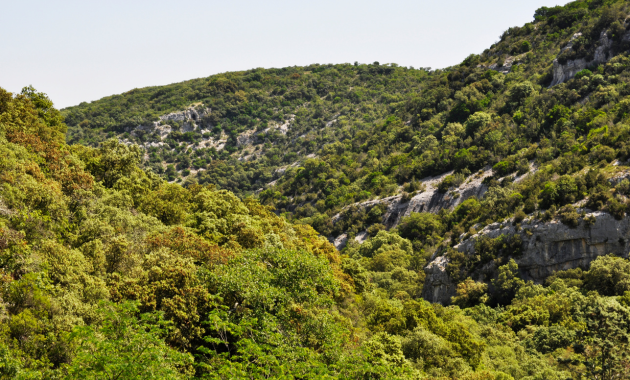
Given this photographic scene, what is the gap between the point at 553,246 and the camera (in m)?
54.2

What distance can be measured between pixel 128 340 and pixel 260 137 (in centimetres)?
14803

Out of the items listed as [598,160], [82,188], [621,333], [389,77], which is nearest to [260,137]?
[389,77]

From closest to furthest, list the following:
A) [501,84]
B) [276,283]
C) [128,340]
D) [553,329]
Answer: [128,340] < [276,283] < [553,329] < [501,84]

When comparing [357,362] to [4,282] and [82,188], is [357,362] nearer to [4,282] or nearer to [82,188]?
[4,282]

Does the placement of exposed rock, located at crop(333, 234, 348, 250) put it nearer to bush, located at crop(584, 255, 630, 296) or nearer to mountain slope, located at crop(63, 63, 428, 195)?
bush, located at crop(584, 255, 630, 296)

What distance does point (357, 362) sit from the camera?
21.8 meters

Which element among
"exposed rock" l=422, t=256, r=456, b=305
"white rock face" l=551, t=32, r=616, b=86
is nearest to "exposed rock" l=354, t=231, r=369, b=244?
"exposed rock" l=422, t=256, r=456, b=305

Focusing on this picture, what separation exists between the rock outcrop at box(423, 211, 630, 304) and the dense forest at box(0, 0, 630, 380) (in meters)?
0.77

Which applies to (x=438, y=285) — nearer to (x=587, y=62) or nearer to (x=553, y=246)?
(x=553, y=246)

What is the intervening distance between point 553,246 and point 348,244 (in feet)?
131

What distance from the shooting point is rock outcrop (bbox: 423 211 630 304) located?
51.3 metres

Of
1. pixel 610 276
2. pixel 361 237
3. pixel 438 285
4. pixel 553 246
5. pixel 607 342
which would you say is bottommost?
pixel 438 285

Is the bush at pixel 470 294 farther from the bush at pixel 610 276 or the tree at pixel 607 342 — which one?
the tree at pixel 607 342

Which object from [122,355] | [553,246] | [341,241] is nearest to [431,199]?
[341,241]
